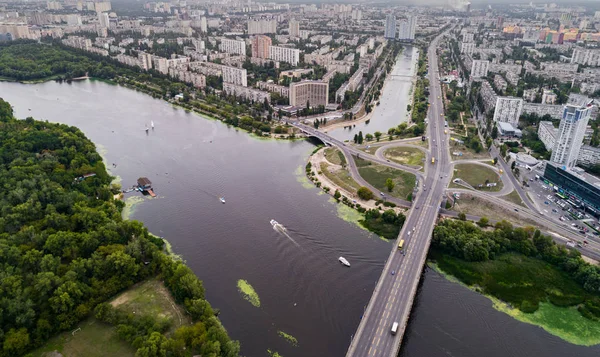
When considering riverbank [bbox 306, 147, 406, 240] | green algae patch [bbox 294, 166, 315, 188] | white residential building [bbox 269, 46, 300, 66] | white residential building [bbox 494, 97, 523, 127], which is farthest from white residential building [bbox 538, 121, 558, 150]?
white residential building [bbox 269, 46, 300, 66]

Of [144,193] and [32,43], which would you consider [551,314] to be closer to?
[144,193]

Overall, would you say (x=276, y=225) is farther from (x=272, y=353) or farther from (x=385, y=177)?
(x=385, y=177)

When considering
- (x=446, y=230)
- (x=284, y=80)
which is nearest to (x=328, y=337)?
(x=446, y=230)

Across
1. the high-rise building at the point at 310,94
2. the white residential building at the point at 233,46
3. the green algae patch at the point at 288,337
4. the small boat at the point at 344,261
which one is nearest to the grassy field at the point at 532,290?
the small boat at the point at 344,261

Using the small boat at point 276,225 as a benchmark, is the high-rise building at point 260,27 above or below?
above

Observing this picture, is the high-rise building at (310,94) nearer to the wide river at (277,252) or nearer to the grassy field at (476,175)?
the wide river at (277,252)

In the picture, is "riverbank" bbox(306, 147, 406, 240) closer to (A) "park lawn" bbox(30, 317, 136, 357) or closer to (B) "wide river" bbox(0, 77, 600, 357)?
(B) "wide river" bbox(0, 77, 600, 357)

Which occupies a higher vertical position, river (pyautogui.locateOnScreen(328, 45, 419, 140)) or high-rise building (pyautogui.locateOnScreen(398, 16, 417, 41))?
high-rise building (pyautogui.locateOnScreen(398, 16, 417, 41))

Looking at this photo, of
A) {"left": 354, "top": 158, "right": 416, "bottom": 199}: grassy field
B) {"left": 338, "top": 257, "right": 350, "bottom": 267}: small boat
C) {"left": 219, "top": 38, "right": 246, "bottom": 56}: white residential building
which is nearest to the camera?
{"left": 338, "top": 257, "right": 350, "bottom": 267}: small boat
